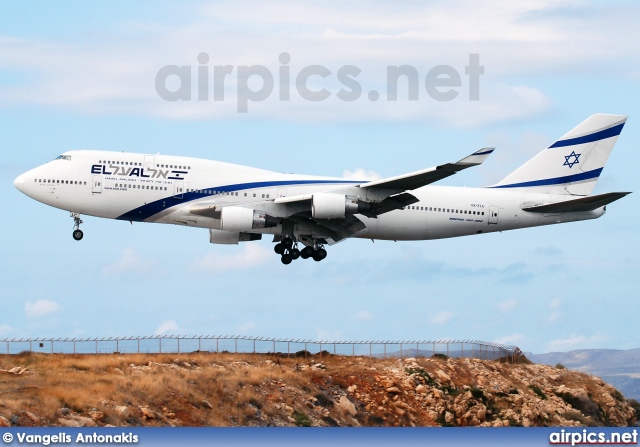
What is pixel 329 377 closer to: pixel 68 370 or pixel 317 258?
pixel 317 258

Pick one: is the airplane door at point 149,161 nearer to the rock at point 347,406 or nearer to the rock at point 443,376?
the rock at point 347,406

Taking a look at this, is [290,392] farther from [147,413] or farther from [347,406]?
[147,413]

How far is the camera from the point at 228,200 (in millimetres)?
57844

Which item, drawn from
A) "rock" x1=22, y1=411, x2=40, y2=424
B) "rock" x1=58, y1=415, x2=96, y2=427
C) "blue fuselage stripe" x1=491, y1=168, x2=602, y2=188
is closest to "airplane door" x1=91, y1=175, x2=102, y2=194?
"rock" x1=58, y1=415, x2=96, y2=427

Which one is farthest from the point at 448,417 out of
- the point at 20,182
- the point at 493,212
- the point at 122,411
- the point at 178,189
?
the point at 20,182

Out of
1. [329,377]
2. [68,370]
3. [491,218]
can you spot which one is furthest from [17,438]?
[491,218]

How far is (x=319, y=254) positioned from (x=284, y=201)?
5292 millimetres

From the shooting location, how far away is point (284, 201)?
5675 cm

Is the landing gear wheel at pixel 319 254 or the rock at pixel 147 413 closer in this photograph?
the rock at pixel 147 413

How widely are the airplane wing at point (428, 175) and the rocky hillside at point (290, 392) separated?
30.6 ft

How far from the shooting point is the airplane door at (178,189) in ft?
187

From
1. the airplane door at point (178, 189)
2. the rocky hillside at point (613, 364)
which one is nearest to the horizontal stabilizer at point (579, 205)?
the airplane door at point (178, 189)

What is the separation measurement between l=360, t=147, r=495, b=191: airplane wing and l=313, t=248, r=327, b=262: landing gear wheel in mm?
5635

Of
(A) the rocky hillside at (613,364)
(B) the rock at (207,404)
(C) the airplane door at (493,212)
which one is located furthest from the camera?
(A) the rocky hillside at (613,364)
